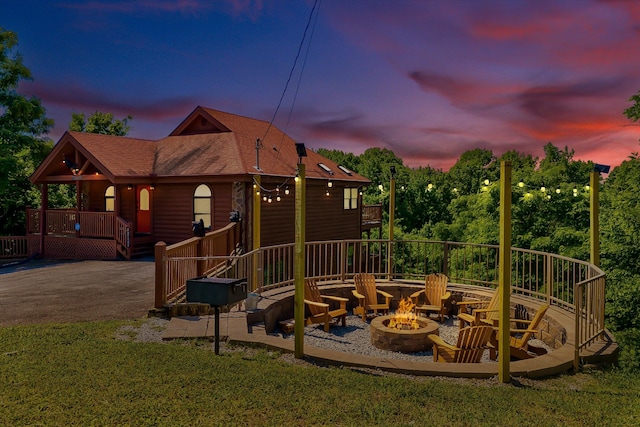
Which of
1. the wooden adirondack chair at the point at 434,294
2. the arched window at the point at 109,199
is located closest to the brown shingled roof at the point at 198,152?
the arched window at the point at 109,199

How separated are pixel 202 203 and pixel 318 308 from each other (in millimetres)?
10617

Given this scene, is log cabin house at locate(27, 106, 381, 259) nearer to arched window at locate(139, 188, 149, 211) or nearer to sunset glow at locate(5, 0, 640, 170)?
arched window at locate(139, 188, 149, 211)

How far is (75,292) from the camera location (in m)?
11.7

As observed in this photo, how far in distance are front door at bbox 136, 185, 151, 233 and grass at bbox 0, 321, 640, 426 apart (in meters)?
15.4

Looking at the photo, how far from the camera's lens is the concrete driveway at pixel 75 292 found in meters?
9.39

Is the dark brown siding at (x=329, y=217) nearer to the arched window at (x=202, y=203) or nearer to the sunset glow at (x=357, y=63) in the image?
the sunset glow at (x=357, y=63)

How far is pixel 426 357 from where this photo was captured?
918 cm

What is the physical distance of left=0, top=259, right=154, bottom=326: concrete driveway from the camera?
9.39m

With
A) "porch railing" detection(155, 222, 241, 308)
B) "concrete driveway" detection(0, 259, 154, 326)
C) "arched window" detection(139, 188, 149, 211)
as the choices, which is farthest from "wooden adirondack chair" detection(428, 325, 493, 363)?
"arched window" detection(139, 188, 149, 211)

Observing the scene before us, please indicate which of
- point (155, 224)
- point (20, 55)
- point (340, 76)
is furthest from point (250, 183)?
point (20, 55)

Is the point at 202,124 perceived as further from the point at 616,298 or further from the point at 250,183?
the point at 616,298

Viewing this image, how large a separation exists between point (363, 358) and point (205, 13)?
23031 millimetres

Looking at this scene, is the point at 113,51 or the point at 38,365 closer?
the point at 38,365

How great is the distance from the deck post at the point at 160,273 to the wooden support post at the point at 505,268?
652 centimetres
